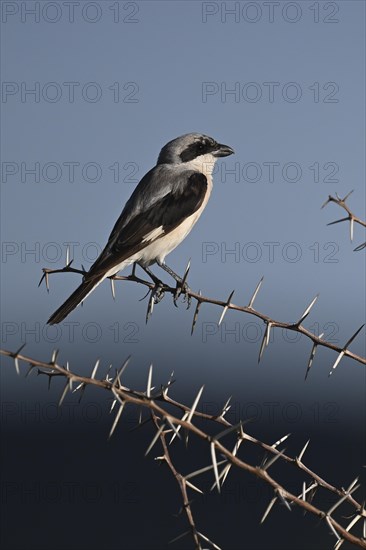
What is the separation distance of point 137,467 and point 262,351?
4860 centimetres

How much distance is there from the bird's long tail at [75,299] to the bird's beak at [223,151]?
2.31 m

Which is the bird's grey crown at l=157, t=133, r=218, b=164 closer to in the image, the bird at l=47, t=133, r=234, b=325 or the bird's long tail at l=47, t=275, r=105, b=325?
the bird at l=47, t=133, r=234, b=325

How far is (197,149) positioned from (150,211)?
124 cm

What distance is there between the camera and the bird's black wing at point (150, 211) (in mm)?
6570

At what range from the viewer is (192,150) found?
25.9ft

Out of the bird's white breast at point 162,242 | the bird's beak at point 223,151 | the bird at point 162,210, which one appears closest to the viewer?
the bird at point 162,210

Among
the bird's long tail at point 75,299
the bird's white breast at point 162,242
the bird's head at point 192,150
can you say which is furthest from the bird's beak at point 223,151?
the bird's long tail at point 75,299

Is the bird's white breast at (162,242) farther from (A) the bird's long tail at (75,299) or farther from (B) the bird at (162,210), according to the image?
(A) the bird's long tail at (75,299)

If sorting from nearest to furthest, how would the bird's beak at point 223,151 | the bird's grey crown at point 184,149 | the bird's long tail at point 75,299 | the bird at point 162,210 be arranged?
the bird's long tail at point 75,299 < the bird at point 162,210 < the bird's grey crown at point 184,149 < the bird's beak at point 223,151

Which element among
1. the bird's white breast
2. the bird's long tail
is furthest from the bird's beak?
the bird's long tail

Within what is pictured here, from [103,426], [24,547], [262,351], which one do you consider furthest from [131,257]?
[103,426]

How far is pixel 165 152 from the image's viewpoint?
7.89 m

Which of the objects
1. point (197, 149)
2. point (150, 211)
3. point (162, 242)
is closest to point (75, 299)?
point (150, 211)

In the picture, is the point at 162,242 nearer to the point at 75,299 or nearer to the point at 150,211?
the point at 150,211
